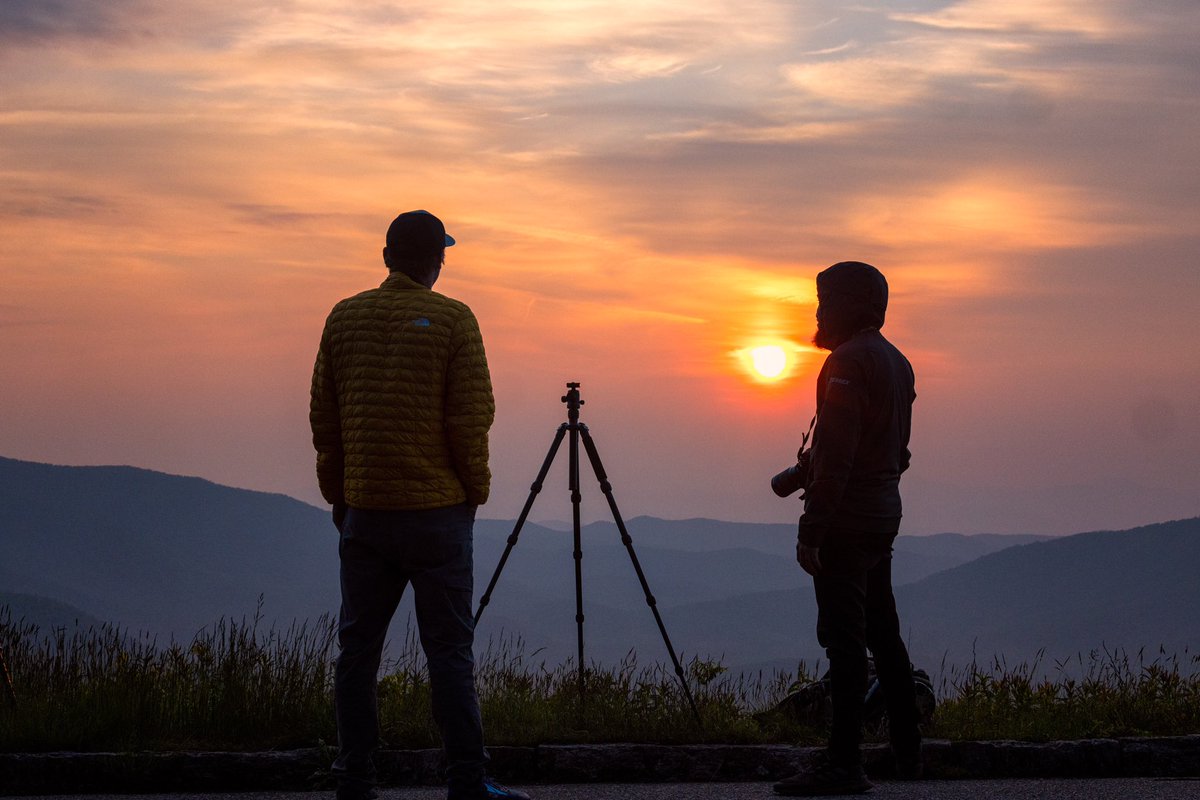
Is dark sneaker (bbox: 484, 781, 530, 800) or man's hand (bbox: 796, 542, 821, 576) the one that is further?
man's hand (bbox: 796, 542, 821, 576)

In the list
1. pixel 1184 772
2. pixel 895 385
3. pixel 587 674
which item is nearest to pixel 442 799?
pixel 587 674

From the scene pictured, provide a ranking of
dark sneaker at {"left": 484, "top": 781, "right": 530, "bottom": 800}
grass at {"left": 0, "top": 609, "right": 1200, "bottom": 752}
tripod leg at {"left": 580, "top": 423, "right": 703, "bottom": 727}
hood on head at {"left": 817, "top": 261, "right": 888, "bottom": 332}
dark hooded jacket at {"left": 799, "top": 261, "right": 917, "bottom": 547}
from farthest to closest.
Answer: tripod leg at {"left": 580, "top": 423, "right": 703, "bottom": 727}, grass at {"left": 0, "top": 609, "right": 1200, "bottom": 752}, hood on head at {"left": 817, "top": 261, "right": 888, "bottom": 332}, dark hooded jacket at {"left": 799, "top": 261, "right": 917, "bottom": 547}, dark sneaker at {"left": 484, "top": 781, "right": 530, "bottom": 800}

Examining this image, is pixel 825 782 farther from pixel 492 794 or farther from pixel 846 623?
pixel 492 794

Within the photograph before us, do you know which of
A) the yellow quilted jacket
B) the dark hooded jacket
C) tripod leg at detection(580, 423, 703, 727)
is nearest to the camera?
the yellow quilted jacket

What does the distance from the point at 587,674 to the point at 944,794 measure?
2.51m

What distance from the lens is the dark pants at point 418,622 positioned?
5.25 meters

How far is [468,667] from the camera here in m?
5.33

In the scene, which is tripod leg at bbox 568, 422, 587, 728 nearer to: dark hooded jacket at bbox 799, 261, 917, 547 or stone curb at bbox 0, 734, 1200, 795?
stone curb at bbox 0, 734, 1200, 795

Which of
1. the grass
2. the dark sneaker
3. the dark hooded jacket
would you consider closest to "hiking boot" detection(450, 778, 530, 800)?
the dark sneaker

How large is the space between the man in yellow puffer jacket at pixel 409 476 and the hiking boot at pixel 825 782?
1.55m

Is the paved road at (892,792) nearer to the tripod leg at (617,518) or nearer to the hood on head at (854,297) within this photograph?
the tripod leg at (617,518)

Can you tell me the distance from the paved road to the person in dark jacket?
0.21 m

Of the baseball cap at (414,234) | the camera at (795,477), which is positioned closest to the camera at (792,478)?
the camera at (795,477)

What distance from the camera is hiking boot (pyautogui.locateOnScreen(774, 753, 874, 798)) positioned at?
608cm
